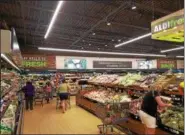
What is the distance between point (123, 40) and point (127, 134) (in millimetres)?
9210

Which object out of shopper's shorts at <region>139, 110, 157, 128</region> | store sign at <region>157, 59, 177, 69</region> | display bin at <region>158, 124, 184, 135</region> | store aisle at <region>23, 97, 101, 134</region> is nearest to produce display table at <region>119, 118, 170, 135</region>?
display bin at <region>158, 124, 184, 135</region>

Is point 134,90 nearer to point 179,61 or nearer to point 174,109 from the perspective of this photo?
point 174,109

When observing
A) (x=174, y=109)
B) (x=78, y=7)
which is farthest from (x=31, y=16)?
(x=174, y=109)

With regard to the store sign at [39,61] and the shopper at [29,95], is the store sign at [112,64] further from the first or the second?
the shopper at [29,95]

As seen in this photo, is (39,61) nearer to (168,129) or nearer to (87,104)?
(87,104)

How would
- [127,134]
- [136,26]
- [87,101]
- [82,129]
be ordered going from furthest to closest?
1. [136,26]
2. [87,101]
3. [82,129]
4. [127,134]

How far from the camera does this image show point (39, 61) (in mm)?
16172

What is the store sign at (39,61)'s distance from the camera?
1571 cm

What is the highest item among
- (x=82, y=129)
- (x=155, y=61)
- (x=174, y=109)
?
(x=155, y=61)

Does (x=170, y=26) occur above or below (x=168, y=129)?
above

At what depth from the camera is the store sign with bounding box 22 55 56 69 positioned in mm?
15709

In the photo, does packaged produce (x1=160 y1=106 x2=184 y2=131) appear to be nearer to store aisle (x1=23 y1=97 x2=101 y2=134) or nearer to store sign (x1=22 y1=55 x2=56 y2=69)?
store aisle (x1=23 y1=97 x2=101 y2=134)

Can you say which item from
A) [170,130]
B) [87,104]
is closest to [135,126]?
[170,130]

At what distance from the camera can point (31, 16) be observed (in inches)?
321
